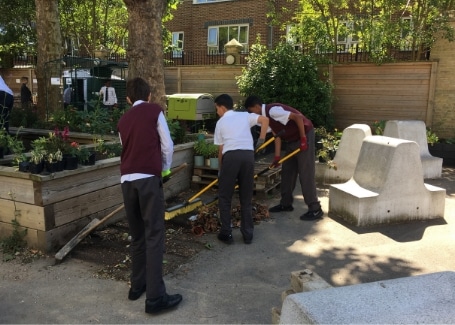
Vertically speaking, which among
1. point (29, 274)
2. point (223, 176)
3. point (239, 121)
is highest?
point (239, 121)

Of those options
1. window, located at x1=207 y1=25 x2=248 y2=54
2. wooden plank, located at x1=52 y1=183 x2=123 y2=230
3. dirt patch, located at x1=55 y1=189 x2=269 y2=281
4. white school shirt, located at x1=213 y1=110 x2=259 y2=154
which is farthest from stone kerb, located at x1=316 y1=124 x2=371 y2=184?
window, located at x1=207 y1=25 x2=248 y2=54

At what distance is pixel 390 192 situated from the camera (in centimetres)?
557

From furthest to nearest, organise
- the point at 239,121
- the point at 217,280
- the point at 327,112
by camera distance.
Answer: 1. the point at 327,112
2. the point at 239,121
3. the point at 217,280

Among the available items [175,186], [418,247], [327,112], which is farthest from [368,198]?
[327,112]

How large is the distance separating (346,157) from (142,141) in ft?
17.4

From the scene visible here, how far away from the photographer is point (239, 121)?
4.86 meters

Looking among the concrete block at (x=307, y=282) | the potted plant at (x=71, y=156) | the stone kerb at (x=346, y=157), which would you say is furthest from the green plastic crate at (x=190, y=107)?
the concrete block at (x=307, y=282)

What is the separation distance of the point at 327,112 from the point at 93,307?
883 centimetres

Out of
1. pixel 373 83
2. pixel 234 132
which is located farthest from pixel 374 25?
pixel 234 132

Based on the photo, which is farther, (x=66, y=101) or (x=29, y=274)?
(x=66, y=101)

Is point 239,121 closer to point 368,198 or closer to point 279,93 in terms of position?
point 368,198

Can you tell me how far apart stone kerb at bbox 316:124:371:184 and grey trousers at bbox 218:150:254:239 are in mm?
3351

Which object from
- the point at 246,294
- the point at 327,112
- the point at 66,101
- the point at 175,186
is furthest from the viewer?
the point at 66,101

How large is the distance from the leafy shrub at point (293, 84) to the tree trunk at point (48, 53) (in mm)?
4936
